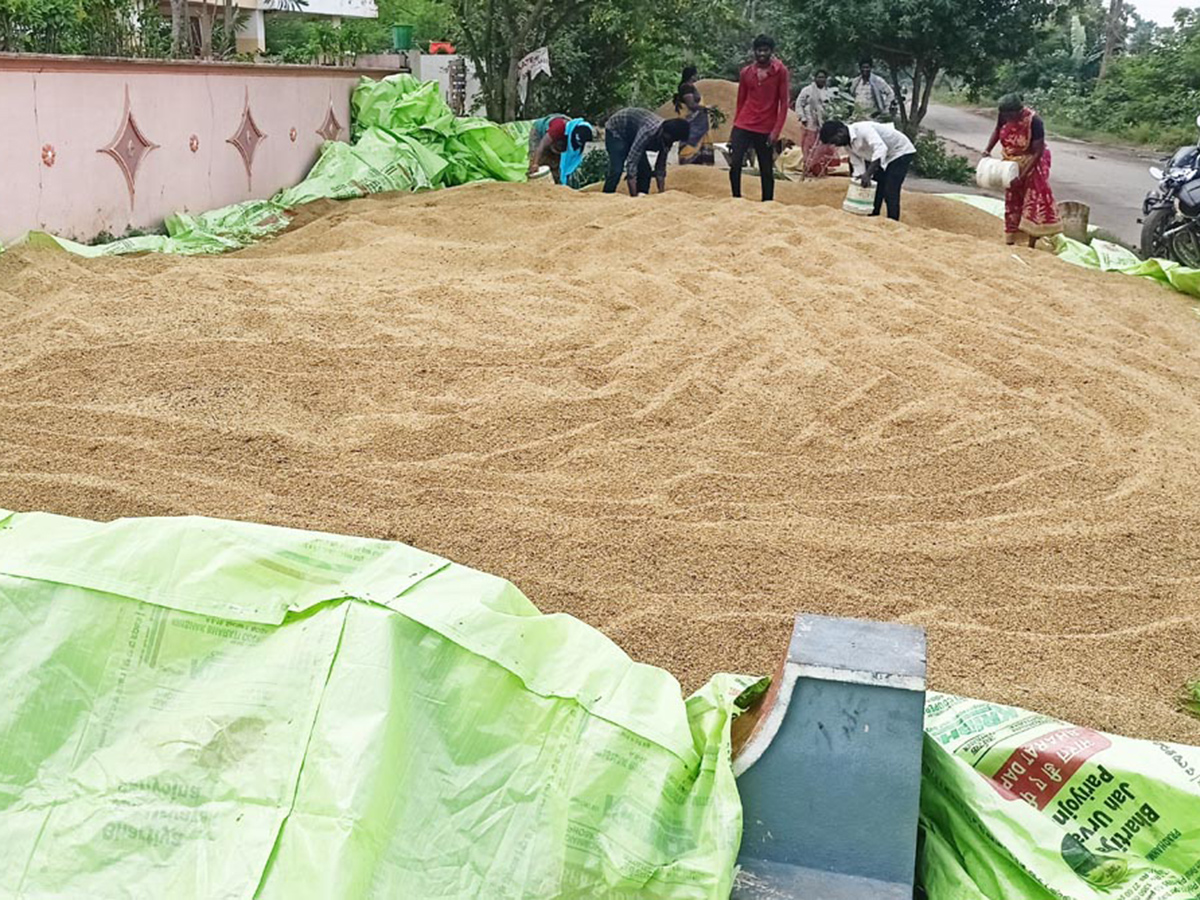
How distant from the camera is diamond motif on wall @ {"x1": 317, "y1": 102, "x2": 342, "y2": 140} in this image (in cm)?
1076

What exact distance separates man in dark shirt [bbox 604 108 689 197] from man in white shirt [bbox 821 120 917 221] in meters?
1.24

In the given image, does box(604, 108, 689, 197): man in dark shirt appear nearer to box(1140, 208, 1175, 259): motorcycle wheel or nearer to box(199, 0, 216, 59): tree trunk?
box(199, 0, 216, 59): tree trunk

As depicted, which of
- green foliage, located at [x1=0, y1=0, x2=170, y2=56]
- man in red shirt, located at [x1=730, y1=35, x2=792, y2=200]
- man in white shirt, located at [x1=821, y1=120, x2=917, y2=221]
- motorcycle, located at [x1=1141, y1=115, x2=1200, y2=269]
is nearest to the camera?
green foliage, located at [x1=0, y1=0, x2=170, y2=56]

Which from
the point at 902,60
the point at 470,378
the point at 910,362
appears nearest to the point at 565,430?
the point at 470,378

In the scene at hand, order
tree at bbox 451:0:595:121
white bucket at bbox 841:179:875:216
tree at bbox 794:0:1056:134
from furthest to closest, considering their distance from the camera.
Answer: tree at bbox 794:0:1056:134
tree at bbox 451:0:595:121
white bucket at bbox 841:179:875:216

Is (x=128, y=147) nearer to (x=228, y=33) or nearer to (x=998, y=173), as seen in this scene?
(x=228, y=33)

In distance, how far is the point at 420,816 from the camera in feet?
5.92

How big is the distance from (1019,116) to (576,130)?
12.0 feet

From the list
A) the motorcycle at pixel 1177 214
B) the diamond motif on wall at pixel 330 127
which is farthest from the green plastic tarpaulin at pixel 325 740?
the diamond motif on wall at pixel 330 127

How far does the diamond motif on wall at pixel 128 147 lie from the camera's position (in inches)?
307

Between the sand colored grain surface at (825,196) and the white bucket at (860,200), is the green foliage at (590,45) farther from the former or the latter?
the white bucket at (860,200)

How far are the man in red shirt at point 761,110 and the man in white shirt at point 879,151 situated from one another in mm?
705

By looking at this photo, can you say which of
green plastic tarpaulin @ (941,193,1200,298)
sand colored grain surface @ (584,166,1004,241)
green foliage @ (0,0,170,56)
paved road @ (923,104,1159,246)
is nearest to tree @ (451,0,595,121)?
sand colored grain surface @ (584,166,1004,241)

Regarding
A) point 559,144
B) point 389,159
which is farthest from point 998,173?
point 389,159
